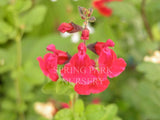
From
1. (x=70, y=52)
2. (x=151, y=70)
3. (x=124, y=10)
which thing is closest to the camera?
(x=151, y=70)

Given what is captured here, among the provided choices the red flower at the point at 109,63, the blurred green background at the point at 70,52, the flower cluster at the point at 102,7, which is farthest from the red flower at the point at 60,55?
the flower cluster at the point at 102,7

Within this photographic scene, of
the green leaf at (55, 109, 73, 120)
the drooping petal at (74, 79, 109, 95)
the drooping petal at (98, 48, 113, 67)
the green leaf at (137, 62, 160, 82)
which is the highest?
the drooping petal at (98, 48, 113, 67)

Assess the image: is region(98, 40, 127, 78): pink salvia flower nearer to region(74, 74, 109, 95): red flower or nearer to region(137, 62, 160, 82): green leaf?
region(74, 74, 109, 95): red flower

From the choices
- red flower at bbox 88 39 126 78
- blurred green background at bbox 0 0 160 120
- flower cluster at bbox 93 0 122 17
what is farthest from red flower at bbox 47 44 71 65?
flower cluster at bbox 93 0 122 17

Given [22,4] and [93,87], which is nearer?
[93,87]

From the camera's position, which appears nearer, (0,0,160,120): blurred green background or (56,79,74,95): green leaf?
(56,79,74,95): green leaf

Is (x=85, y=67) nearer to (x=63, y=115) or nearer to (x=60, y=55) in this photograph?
(x=60, y=55)

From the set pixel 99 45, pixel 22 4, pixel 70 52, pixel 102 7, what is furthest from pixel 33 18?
pixel 99 45
